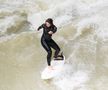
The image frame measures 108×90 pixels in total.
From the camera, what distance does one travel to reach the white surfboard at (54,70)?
7.29 m

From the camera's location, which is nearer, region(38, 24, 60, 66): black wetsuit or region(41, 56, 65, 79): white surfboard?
region(38, 24, 60, 66): black wetsuit

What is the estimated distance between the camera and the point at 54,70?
24.3ft

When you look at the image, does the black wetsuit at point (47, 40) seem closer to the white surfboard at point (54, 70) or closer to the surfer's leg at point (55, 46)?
the surfer's leg at point (55, 46)

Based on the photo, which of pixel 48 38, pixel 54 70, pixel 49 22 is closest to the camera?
pixel 49 22

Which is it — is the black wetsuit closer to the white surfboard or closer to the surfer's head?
the surfer's head

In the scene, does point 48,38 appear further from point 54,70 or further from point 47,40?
point 54,70

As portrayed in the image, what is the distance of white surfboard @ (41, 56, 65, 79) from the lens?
7291mm

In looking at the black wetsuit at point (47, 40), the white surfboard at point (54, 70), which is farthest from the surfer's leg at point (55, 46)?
the white surfboard at point (54, 70)

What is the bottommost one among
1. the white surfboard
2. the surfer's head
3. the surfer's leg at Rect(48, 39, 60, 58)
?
the white surfboard

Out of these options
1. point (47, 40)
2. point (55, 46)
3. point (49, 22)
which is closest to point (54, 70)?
point (55, 46)

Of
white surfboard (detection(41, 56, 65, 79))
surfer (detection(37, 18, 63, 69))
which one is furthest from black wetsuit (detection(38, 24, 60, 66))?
white surfboard (detection(41, 56, 65, 79))

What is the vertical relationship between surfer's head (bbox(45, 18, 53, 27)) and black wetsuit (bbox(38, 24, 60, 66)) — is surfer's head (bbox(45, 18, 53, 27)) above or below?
above

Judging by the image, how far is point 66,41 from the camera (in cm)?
846

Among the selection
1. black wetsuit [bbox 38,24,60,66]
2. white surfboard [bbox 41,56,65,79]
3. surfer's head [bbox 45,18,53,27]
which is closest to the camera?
surfer's head [bbox 45,18,53,27]
